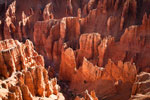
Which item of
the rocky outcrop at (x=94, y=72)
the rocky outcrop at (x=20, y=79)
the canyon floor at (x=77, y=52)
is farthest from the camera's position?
the rocky outcrop at (x=94, y=72)

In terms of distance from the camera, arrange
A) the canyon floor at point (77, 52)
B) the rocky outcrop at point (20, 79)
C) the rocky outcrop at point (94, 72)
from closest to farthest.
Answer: the rocky outcrop at point (20, 79) < the canyon floor at point (77, 52) < the rocky outcrop at point (94, 72)

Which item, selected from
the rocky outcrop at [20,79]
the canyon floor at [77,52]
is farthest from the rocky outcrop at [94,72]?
the rocky outcrop at [20,79]

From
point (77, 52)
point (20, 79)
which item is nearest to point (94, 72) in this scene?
point (77, 52)

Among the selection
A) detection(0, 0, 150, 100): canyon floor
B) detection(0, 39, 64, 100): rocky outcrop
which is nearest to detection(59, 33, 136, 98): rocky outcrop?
detection(0, 0, 150, 100): canyon floor

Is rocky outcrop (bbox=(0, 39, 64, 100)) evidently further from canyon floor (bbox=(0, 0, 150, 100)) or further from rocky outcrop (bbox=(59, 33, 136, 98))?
rocky outcrop (bbox=(59, 33, 136, 98))

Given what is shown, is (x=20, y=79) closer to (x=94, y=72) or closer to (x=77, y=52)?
(x=94, y=72)

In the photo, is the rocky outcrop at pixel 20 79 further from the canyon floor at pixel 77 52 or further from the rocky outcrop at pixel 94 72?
the rocky outcrop at pixel 94 72

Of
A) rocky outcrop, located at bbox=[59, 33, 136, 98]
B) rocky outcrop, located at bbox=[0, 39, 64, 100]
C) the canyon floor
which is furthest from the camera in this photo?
rocky outcrop, located at bbox=[59, 33, 136, 98]

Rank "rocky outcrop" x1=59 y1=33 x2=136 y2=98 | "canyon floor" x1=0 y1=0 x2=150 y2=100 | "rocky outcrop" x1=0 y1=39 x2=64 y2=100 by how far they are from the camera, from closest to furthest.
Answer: "rocky outcrop" x1=0 y1=39 x2=64 y2=100 < "canyon floor" x1=0 y1=0 x2=150 y2=100 < "rocky outcrop" x1=59 y1=33 x2=136 y2=98
